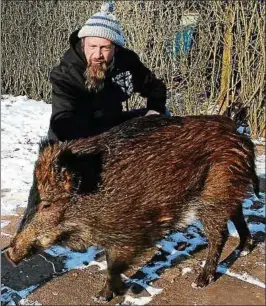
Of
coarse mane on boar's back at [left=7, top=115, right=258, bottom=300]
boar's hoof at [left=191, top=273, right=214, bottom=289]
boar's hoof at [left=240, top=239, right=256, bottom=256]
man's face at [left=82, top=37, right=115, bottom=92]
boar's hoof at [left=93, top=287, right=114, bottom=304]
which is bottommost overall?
boar's hoof at [left=93, top=287, right=114, bottom=304]

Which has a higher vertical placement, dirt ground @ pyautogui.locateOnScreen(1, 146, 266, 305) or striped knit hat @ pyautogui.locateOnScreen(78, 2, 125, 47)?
striped knit hat @ pyautogui.locateOnScreen(78, 2, 125, 47)

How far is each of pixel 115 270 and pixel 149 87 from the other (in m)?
1.96

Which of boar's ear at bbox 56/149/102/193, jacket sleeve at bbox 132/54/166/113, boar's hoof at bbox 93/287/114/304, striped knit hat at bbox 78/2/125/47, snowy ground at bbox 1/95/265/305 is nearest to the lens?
boar's ear at bbox 56/149/102/193

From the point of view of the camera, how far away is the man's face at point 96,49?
397 centimetres

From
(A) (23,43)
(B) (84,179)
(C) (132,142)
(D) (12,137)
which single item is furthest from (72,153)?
(A) (23,43)

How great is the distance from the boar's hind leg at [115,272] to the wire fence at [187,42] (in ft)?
9.84

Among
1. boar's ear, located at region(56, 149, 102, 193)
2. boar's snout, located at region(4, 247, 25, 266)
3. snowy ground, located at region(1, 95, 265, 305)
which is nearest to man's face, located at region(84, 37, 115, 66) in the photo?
boar's ear, located at region(56, 149, 102, 193)

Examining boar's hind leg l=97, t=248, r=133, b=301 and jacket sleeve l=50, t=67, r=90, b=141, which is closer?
boar's hind leg l=97, t=248, r=133, b=301

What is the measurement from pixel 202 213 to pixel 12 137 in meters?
4.65

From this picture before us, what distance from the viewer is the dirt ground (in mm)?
3145

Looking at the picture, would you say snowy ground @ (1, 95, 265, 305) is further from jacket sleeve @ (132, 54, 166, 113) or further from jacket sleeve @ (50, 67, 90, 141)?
jacket sleeve @ (132, 54, 166, 113)

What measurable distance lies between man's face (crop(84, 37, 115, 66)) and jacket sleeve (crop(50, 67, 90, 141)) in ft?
0.87

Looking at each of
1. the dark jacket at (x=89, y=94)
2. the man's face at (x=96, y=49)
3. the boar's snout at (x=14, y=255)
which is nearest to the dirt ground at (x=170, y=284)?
the boar's snout at (x=14, y=255)

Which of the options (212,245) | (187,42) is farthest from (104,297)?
(187,42)
